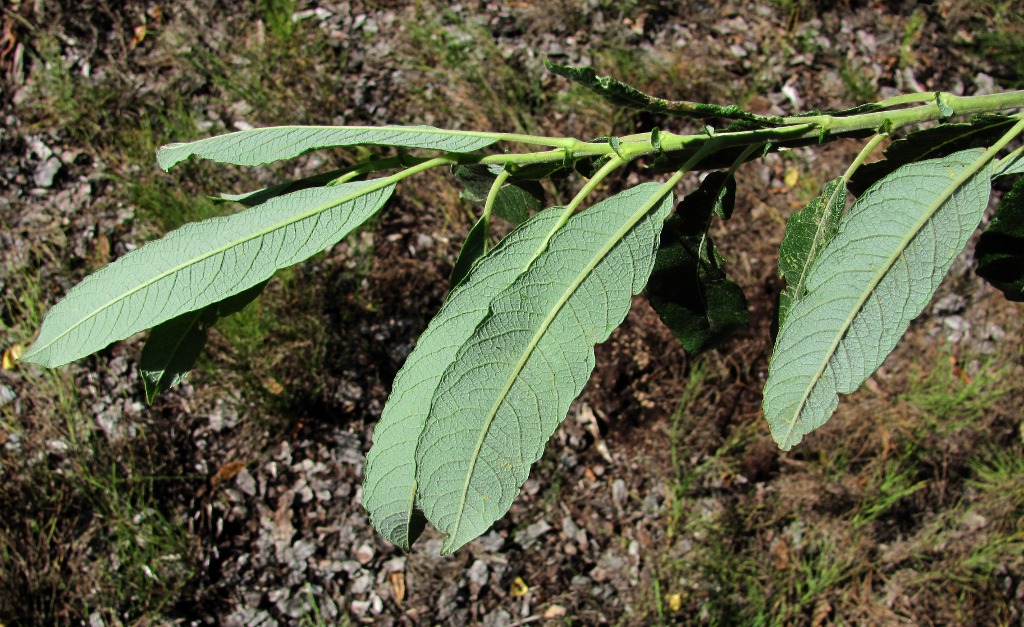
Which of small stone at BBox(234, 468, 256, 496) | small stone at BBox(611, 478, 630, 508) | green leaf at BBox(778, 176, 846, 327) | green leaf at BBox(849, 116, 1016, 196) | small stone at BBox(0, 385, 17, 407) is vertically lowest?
green leaf at BBox(778, 176, 846, 327)

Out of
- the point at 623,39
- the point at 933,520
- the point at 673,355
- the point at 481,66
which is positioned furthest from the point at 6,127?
the point at 933,520

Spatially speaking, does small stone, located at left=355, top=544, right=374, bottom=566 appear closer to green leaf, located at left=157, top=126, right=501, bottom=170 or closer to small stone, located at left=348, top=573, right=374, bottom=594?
small stone, located at left=348, top=573, right=374, bottom=594

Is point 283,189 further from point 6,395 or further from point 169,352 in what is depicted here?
point 6,395

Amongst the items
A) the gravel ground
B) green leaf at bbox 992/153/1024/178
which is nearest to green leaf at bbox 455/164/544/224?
green leaf at bbox 992/153/1024/178

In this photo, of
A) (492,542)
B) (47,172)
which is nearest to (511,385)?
(492,542)

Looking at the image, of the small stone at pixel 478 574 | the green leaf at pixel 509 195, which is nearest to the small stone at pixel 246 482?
the small stone at pixel 478 574
